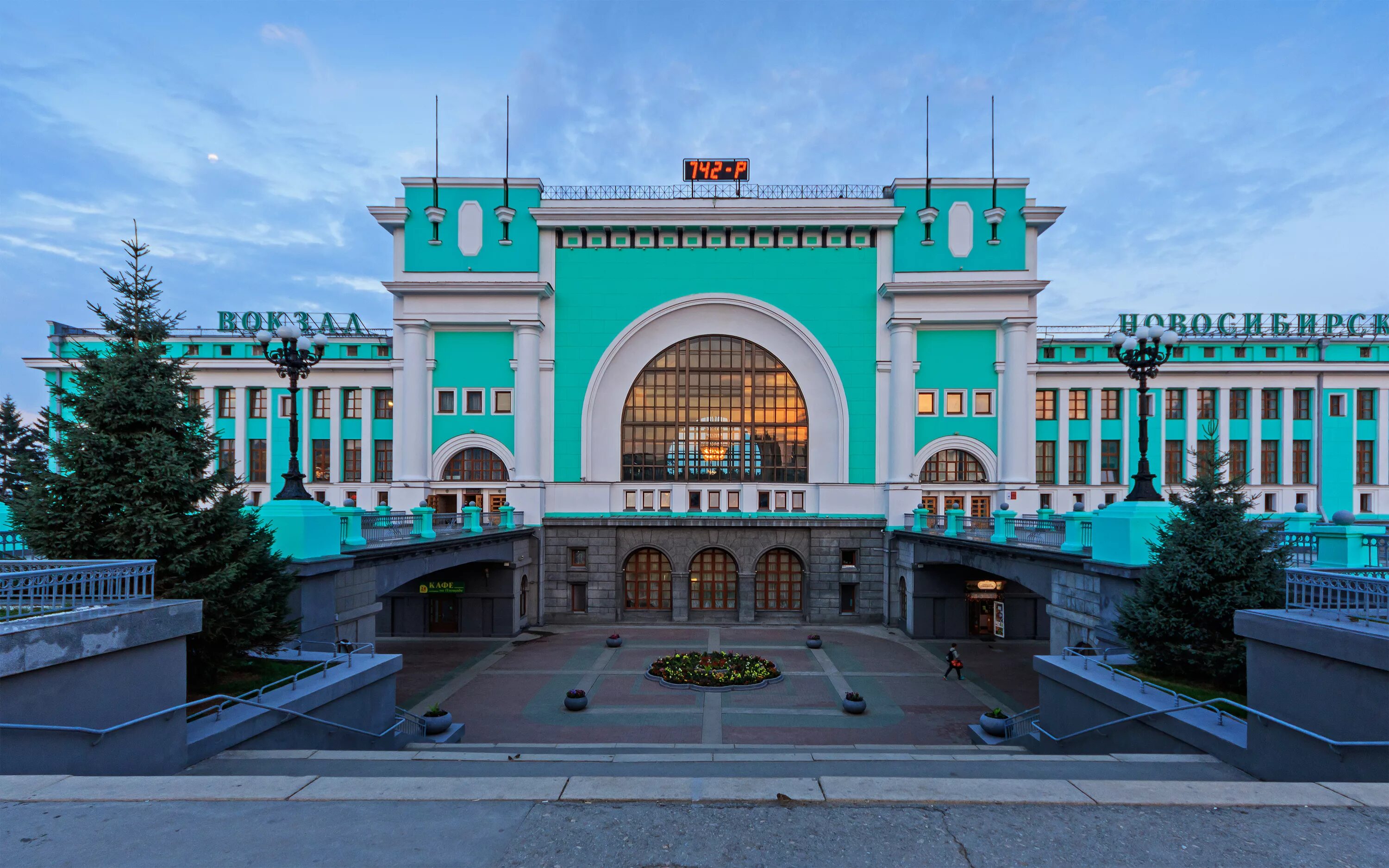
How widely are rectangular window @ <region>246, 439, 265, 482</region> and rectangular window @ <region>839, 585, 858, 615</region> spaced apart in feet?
115

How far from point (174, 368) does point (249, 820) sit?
954 cm

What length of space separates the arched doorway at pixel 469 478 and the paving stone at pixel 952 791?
31234 millimetres

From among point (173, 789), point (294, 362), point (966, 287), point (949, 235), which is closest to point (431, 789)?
point (173, 789)

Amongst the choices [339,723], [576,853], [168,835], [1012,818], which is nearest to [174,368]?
[339,723]

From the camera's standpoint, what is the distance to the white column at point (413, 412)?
34688 mm

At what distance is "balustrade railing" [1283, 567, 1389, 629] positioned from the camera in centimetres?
767

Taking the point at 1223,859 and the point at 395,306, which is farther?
the point at 395,306

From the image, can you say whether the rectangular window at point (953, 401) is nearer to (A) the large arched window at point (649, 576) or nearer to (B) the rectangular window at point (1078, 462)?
(B) the rectangular window at point (1078, 462)

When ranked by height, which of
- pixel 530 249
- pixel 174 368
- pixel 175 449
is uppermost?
pixel 530 249

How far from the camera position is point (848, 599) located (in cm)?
3391

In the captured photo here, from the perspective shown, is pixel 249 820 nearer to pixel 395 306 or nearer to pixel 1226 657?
pixel 1226 657

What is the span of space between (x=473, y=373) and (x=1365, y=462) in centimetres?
5339

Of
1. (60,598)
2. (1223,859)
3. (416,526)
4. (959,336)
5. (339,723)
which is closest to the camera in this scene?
(1223,859)

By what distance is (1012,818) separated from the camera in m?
5.78
